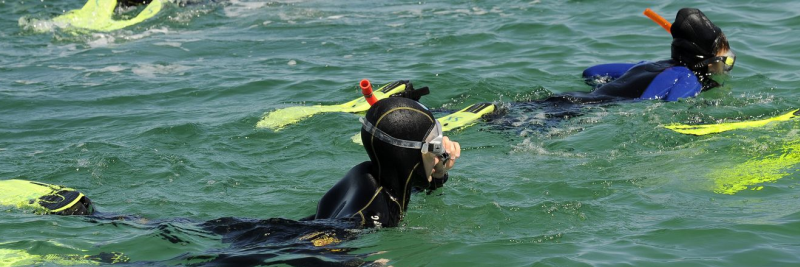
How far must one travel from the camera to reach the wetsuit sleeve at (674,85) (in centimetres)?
755

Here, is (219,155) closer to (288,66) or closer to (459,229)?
(459,229)

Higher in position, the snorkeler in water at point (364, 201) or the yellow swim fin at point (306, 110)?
the snorkeler in water at point (364, 201)

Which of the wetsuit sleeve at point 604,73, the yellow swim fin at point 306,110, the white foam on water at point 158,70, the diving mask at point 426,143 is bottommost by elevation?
the white foam on water at point 158,70

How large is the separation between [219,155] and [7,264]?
2.70 metres

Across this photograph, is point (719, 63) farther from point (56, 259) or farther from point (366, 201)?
point (56, 259)

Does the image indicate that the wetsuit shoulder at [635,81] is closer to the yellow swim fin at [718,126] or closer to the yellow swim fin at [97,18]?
the yellow swim fin at [718,126]

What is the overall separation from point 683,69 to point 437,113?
2.02 m

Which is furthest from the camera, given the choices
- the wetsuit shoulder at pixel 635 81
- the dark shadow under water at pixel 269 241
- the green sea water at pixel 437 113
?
the wetsuit shoulder at pixel 635 81

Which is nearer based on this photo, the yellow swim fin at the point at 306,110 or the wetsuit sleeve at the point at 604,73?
the yellow swim fin at the point at 306,110

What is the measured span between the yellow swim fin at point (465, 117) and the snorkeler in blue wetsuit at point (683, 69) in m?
0.75

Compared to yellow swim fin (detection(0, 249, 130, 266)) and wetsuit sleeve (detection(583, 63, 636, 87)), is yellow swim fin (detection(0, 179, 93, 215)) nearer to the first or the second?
yellow swim fin (detection(0, 249, 130, 266))

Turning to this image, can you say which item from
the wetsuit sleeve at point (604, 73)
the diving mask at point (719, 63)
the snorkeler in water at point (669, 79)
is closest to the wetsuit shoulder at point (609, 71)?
the wetsuit sleeve at point (604, 73)

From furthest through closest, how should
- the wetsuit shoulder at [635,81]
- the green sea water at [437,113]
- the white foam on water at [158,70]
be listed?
the white foam on water at [158,70], the wetsuit shoulder at [635,81], the green sea water at [437,113]

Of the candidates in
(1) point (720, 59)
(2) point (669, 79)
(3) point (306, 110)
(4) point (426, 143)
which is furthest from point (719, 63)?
(4) point (426, 143)
